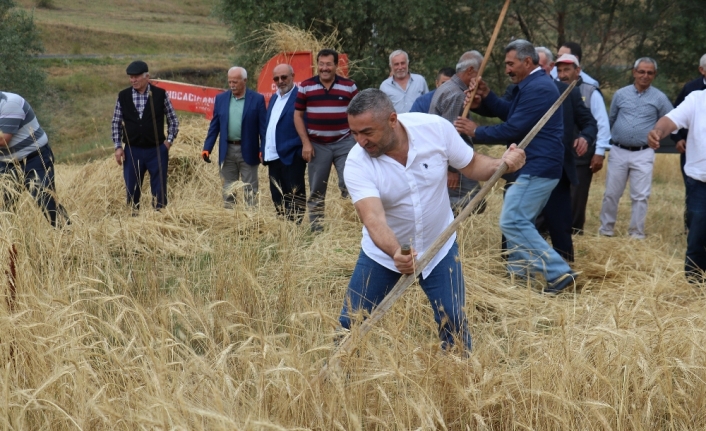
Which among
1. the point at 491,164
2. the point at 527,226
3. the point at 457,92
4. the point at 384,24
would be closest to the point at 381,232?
the point at 491,164

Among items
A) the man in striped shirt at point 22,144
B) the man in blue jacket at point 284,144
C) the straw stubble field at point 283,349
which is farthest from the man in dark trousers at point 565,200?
the man in striped shirt at point 22,144

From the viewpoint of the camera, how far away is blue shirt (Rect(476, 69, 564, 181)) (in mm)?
5980

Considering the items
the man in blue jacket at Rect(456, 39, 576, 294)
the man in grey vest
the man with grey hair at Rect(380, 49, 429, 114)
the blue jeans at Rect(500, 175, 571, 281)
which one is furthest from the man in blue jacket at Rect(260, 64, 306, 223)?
the man in grey vest

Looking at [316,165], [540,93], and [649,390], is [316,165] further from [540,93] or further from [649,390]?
[649,390]

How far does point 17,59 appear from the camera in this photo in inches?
992

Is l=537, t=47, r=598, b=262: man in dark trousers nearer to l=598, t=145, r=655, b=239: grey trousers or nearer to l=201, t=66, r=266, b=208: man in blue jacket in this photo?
l=598, t=145, r=655, b=239: grey trousers

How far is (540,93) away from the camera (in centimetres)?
596

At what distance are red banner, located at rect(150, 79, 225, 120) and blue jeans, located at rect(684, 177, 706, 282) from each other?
724 cm

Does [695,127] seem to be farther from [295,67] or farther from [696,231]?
[295,67]

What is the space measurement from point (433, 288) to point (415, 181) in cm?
55

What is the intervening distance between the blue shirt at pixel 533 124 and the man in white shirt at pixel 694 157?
69 centimetres

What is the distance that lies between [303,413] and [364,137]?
1.32 metres

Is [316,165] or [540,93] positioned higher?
[540,93]

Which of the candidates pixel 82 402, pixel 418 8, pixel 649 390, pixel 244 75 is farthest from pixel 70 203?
pixel 418 8
